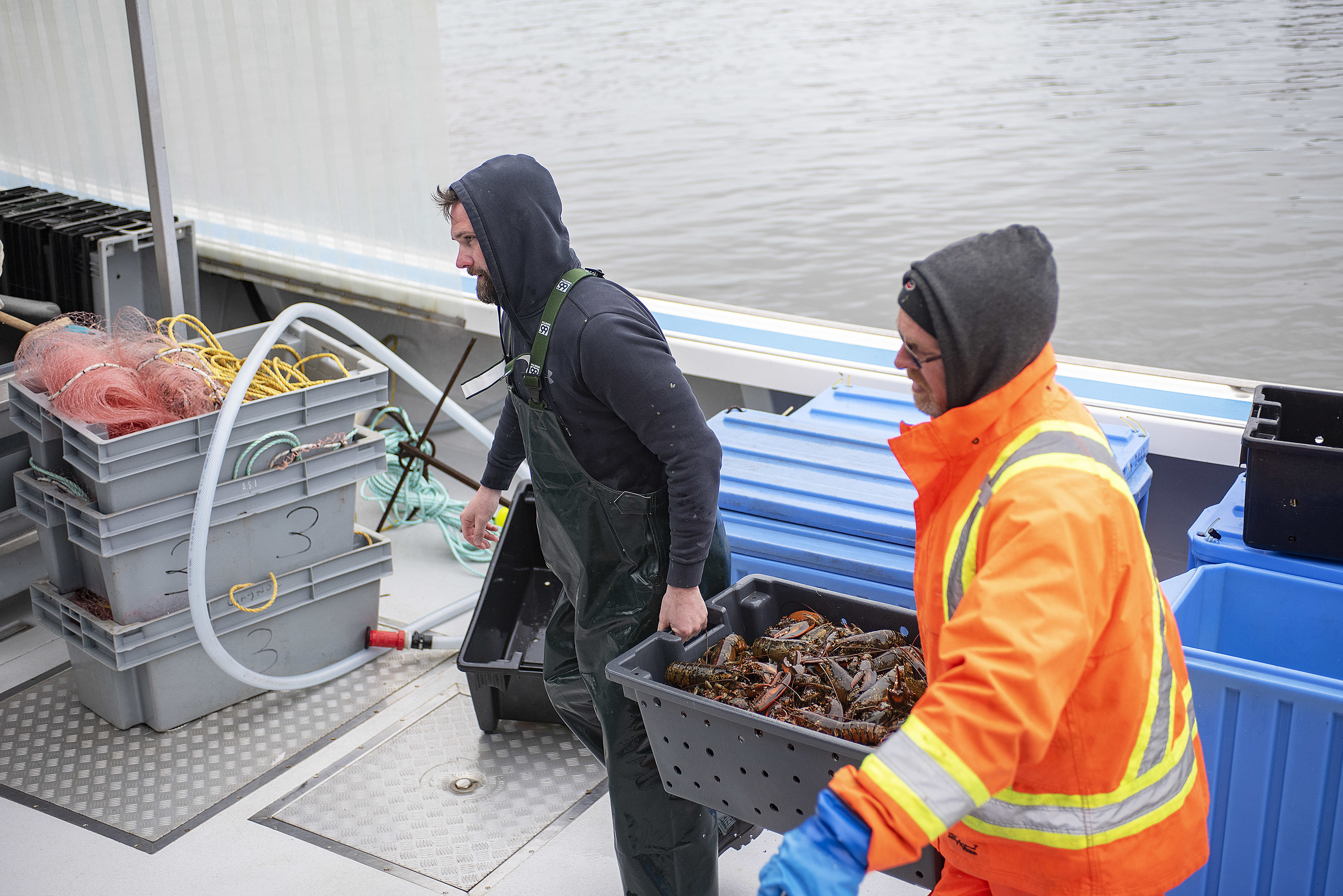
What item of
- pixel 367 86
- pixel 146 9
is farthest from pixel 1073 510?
pixel 367 86

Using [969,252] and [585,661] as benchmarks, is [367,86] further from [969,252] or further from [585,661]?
[969,252]

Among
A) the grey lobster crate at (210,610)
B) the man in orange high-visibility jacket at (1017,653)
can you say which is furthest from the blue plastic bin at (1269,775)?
the grey lobster crate at (210,610)

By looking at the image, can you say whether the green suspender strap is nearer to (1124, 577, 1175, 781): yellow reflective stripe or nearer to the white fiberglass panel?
(1124, 577, 1175, 781): yellow reflective stripe

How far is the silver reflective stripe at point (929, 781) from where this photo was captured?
89 cm

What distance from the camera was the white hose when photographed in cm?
236

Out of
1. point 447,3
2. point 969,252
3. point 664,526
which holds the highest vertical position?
point 447,3

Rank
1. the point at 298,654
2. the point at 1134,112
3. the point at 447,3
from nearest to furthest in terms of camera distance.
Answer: the point at 298,654
the point at 1134,112
the point at 447,3

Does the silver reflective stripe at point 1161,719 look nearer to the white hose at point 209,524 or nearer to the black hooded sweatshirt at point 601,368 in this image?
the black hooded sweatshirt at point 601,368

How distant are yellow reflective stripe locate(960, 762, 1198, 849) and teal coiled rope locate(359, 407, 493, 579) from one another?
8.30 feet

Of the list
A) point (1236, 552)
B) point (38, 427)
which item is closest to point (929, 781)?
point (1236, 552)

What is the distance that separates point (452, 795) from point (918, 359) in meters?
1.77

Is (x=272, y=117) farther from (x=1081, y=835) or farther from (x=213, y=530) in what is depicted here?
(x=1081, y=835)

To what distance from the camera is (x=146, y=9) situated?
9.33 feet

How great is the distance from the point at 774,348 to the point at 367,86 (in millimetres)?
1761
